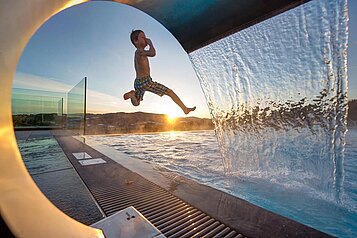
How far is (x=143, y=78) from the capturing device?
214 cm

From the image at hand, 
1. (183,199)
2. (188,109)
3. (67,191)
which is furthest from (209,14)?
(67,191)

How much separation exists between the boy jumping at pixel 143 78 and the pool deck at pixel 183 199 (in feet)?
2.86

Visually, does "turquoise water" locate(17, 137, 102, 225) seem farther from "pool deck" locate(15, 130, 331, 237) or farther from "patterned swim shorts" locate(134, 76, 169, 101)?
"patterned swim shorts" locate(134, 76, 169, 101)

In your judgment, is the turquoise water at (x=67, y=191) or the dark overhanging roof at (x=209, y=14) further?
the dark overhanging roof at (x=209, y=14)

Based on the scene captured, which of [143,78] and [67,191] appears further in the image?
[143,78]

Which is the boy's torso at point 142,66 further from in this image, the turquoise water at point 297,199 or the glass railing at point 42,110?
the glass railing at point 42,110

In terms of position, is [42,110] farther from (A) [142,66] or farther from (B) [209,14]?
(B) [209,14]

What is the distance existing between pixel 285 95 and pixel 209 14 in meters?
1.54

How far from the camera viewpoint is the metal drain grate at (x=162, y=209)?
3.32ft

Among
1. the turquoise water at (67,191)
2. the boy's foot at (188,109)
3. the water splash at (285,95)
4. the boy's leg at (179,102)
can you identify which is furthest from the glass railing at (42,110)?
the water splash at (285,95)

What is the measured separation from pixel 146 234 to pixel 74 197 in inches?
31.5

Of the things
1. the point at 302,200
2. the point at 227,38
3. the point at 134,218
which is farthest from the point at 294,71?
the point at 134,218

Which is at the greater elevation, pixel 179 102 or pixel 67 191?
pixel 179 102

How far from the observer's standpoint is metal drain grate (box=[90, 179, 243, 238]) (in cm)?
101
